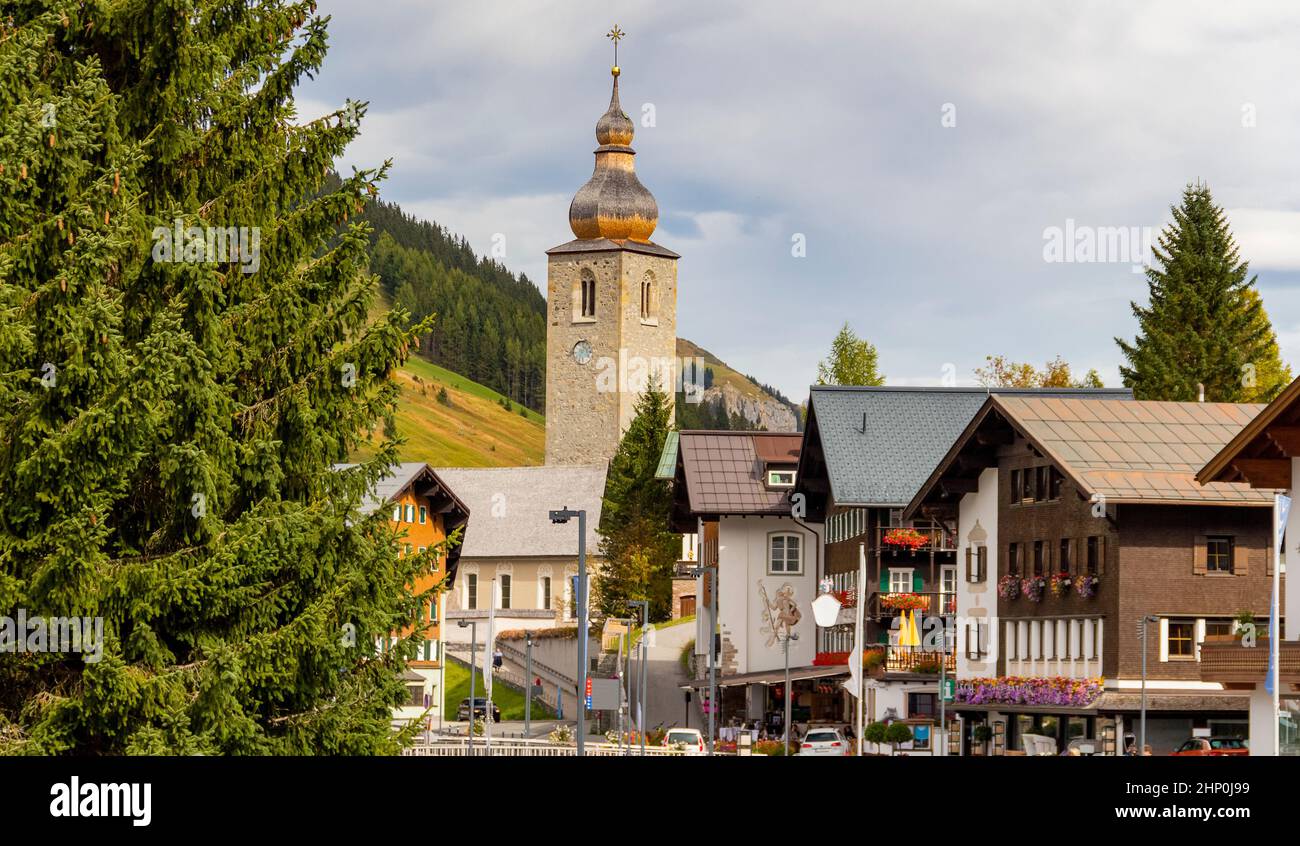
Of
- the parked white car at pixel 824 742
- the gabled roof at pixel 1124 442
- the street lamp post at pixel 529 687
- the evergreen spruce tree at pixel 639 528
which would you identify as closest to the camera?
the gabled roof at pixel 1124 442

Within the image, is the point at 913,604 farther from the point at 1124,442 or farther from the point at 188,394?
the point at 188,394

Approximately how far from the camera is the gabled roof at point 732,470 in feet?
244

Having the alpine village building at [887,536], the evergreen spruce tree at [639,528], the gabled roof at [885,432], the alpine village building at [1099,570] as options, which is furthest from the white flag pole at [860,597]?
the evergreen spruce tree at [639,528]

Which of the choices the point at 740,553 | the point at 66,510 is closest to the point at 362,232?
the point at 66,510

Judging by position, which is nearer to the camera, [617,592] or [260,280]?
[260,280]

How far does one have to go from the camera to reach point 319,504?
19781 millimetres

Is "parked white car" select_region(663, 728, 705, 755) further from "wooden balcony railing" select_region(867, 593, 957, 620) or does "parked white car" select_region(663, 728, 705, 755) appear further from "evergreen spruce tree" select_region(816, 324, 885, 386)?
"evergreen spruce tree" select_region(816, 324, 885, 386)

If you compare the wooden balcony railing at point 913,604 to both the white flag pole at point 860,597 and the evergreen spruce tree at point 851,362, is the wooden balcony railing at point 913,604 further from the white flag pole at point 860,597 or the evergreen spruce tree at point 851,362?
the evergreen spruce tree at point 851,362

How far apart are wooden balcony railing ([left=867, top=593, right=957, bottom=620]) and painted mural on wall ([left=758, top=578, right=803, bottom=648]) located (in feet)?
37.8

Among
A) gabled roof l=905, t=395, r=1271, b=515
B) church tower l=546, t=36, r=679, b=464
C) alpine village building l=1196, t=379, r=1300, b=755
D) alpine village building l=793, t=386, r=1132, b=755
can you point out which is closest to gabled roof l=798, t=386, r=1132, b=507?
alpine village building l=793, t=386, r=1132, b=755

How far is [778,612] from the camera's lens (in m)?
73.8

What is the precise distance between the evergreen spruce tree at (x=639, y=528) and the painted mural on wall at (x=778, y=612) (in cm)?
1823
